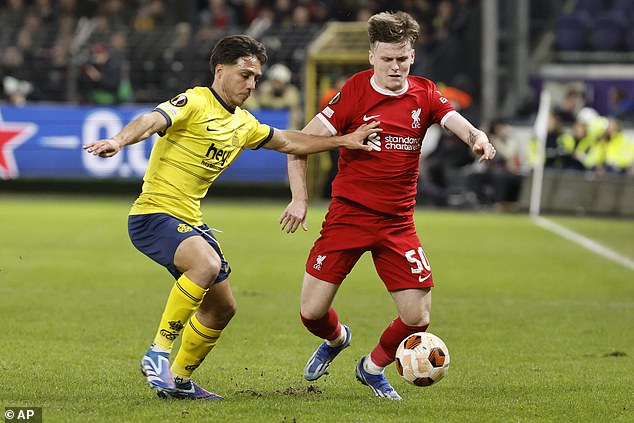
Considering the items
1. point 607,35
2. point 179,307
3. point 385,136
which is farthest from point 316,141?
point 607,35

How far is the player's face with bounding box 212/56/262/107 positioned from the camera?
6.92 meters

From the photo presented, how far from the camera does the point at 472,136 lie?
695 centimetres

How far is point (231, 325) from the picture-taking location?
1012 cm

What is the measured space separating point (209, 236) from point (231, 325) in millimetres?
3155

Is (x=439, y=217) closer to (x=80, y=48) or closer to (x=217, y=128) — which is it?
(x=80, y=48)

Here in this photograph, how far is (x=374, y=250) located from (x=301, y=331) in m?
2.86

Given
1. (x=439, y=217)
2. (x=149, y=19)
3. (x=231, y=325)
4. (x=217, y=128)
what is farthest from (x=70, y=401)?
(x=149, y=19)

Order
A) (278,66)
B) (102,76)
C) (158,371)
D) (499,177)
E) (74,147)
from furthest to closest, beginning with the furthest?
(102,76) < (278,66) < (74,147) < (499,177) < (158,371)

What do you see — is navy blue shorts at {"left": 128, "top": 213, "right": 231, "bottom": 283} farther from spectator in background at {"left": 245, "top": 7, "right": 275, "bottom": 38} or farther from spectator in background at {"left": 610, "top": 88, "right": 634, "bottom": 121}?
spectator in background at {"left": 610, "top": 88, "right": 634, "bottom": 121}

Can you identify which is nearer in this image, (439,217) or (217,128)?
(217,128)

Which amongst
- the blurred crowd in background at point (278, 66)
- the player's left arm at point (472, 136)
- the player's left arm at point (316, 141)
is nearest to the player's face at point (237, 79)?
the player's left arm at point (316, 141)

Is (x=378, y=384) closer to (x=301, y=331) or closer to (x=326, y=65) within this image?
(x=301, y=331)

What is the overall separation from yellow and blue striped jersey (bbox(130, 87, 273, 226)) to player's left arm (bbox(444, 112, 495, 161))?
1236 millimetres
